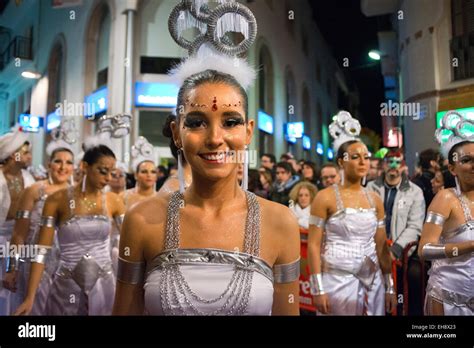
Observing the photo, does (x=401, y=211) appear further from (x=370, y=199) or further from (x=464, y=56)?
(x=464, y=56)

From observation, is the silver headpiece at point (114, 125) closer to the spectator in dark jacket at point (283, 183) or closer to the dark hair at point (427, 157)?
the spectator in dark jacket at point (283, 183)

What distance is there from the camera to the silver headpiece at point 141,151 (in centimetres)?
316

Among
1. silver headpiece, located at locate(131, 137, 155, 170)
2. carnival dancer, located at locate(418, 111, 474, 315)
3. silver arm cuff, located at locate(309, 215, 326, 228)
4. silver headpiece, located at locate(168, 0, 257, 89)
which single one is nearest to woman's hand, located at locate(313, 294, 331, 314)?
silver arm cuff, located at locate(309, 215, 326, 228)

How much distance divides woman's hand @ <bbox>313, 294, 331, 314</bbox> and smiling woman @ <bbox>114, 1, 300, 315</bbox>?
3.69 feet

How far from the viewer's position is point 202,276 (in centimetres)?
99

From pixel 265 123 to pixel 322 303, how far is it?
1064 mm

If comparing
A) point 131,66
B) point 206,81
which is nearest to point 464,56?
point 206,81

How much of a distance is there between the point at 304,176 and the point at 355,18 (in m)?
0.96

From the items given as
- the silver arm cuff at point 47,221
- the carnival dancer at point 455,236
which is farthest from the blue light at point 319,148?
the silver arm cuff at point 47,221

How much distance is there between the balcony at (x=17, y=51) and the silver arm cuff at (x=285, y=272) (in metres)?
1.93

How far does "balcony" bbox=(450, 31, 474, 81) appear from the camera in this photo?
2.03 metres
